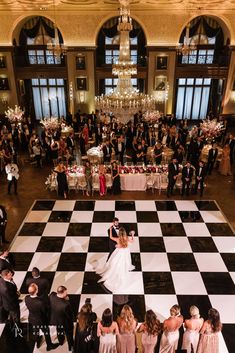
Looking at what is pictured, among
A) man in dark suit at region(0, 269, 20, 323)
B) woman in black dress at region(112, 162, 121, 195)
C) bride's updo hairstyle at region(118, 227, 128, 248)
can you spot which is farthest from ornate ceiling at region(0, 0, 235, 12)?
man in dark suit at region(0, 269, 20, 323)

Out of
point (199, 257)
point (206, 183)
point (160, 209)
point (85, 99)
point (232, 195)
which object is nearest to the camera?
point (199, 257)

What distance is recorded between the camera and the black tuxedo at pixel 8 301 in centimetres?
422

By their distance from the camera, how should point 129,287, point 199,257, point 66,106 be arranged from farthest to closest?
point 66,106 → point 199,257 → point 129,287

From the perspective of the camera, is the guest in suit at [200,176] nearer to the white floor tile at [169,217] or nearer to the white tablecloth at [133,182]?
the white floor tile at [169,217]

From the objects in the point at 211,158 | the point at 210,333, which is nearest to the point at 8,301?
the point at 210,333

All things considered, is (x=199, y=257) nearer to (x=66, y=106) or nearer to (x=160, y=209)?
(x=160, y=209)

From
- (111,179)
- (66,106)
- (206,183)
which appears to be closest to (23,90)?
(66,106)

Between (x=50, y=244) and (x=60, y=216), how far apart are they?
113 cm

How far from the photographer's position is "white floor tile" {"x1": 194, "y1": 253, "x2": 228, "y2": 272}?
5844 millimetres

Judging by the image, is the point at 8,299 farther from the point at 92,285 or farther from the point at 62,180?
the point at 62,180

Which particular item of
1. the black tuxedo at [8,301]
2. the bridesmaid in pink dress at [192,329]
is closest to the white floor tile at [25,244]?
the black tuxedo at [8,301]

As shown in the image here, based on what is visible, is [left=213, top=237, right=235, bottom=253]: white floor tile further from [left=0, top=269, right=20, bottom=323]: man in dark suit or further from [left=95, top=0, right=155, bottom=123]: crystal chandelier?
[left=95, top=0, right=155, bottom=123]: crystal chandelier

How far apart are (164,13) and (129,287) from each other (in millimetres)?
12816

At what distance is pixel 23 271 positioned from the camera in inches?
226
